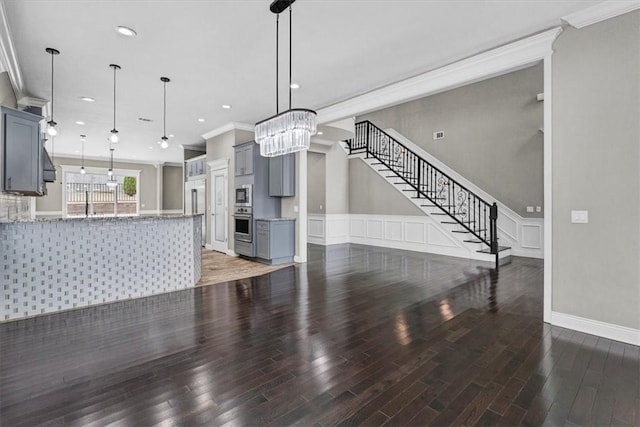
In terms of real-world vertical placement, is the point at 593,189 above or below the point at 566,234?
above

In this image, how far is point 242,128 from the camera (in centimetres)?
734

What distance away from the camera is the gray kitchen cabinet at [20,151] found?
11.8 ft

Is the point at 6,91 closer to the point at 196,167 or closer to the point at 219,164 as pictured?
the point at 219,164

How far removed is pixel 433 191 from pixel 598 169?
556 centimetres

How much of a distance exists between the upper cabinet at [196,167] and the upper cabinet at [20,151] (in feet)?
15.4

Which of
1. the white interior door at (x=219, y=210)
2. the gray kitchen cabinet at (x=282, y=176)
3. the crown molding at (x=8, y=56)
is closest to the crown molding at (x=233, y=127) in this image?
the white interior door at (x=219, y=210)

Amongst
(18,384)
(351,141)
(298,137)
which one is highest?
(351,141)

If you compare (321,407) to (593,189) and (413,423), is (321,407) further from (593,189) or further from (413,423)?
(593,189)

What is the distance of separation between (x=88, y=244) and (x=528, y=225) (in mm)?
8241

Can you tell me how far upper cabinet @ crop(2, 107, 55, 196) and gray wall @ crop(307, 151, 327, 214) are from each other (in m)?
6.40

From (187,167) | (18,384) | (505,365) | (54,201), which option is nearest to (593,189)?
(505,365)

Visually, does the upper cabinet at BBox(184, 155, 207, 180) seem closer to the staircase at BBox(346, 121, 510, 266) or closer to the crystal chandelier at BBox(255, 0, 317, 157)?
the staircase at BBox(346, 121, 510, 266)

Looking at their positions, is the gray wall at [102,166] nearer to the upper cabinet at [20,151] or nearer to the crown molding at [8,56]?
the crown molding at [8,56]

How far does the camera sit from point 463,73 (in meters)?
4.12
